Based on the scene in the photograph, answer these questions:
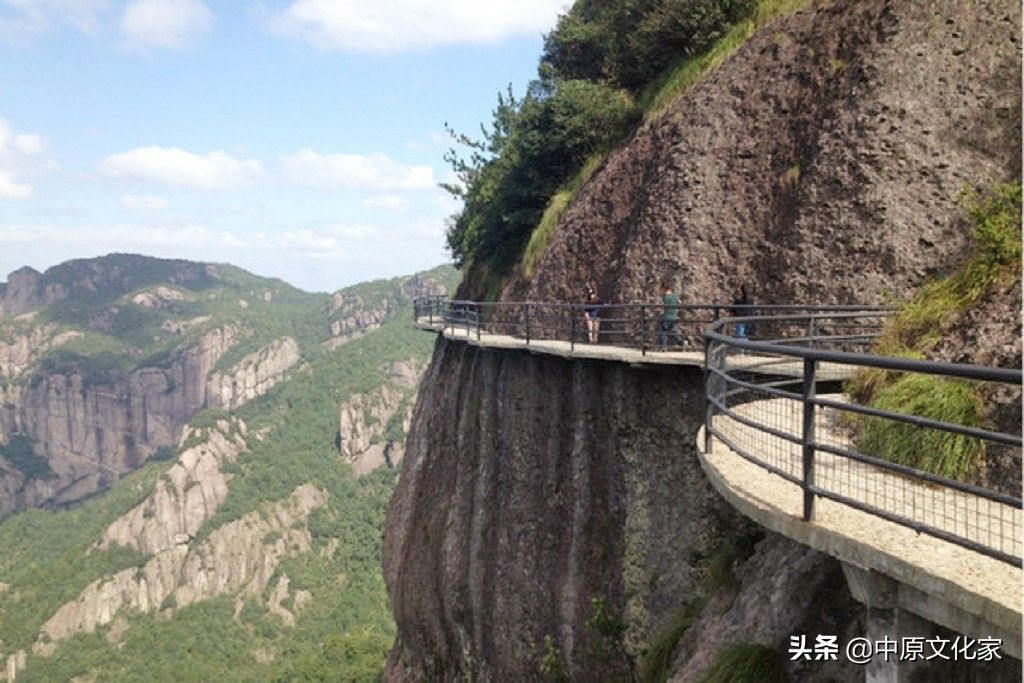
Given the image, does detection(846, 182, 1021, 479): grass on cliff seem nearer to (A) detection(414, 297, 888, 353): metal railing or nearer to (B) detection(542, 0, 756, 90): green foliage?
(A) detection(414, 297, 888, 353): metal railing

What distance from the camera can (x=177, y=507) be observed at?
567 ft

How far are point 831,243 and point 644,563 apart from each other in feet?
24.6

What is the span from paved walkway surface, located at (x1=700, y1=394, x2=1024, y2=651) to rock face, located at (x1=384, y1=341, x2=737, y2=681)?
4.89 meters

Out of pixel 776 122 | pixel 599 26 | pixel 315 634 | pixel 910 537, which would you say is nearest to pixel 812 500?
pixel 910 537

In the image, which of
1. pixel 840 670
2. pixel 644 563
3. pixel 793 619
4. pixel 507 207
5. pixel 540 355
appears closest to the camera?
pixel 840 670

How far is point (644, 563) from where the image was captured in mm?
12719

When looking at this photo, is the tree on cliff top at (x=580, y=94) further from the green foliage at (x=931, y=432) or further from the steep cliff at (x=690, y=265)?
the green foliage at (x=931, y=432)

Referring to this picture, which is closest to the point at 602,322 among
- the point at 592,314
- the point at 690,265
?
the point at 592,314

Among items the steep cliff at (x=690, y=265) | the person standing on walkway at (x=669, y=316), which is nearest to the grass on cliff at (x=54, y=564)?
the steep cliff at (x=690, y=265)

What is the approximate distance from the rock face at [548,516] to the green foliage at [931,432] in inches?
173

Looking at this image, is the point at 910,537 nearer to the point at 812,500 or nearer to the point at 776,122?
the point at 812,500

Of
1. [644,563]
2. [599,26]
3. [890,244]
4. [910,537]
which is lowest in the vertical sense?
[644,563]

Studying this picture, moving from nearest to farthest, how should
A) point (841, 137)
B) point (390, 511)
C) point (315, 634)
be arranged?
point (841, 137)
point (390, 511)
point (315, 634)

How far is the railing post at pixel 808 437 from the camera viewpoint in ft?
15.9
